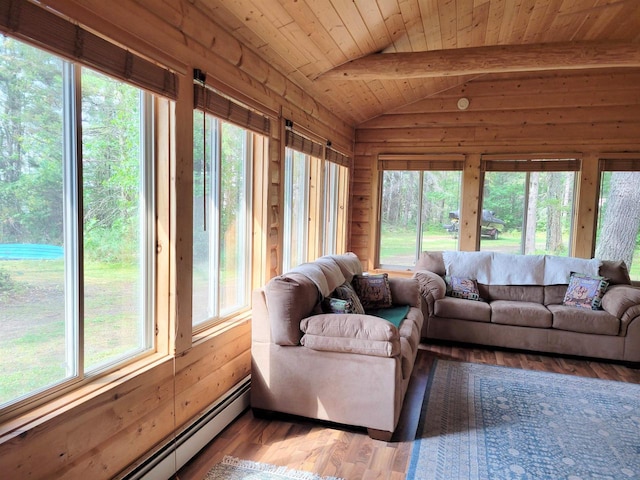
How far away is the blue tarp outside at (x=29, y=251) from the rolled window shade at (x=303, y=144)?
224cm

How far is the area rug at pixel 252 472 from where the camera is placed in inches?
89.4

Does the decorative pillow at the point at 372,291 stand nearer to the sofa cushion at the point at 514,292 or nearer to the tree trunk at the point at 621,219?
the sofa cushion at the point at 514,292

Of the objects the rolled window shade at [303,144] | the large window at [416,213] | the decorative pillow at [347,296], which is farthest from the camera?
the large window at [416,213]

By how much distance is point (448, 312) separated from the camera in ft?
14.9

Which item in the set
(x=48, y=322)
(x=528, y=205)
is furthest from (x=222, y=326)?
(x=528, y=205)

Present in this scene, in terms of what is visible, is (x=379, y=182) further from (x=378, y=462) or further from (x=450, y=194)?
(x=378, y=462)

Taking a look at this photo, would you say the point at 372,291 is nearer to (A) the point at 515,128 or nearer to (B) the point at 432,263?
(B) the point at 432,263

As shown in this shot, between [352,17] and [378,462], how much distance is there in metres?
2.87

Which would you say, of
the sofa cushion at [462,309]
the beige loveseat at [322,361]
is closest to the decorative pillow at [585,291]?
the sofa cushion at [462,309]

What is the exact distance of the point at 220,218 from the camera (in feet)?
9.48

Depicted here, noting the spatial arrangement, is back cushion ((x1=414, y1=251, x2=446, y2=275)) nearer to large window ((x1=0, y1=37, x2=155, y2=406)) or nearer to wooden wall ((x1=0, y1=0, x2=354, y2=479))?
wooden wall ((x1=0, y1=0, x2=354, y2=479))

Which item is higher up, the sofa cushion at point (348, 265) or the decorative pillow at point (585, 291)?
the sofa cushion at point (348, 265)

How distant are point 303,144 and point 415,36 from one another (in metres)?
1.36

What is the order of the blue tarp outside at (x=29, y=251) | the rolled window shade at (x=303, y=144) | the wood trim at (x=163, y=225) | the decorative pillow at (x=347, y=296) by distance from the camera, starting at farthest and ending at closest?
1. the rolled window shade at (x=303, y=144)
2. the decorative pillow at (x=347, y=296)
3. the wood trim at (x=163, y=225)
4. the blue tarp outside at (x=29, y=251)
